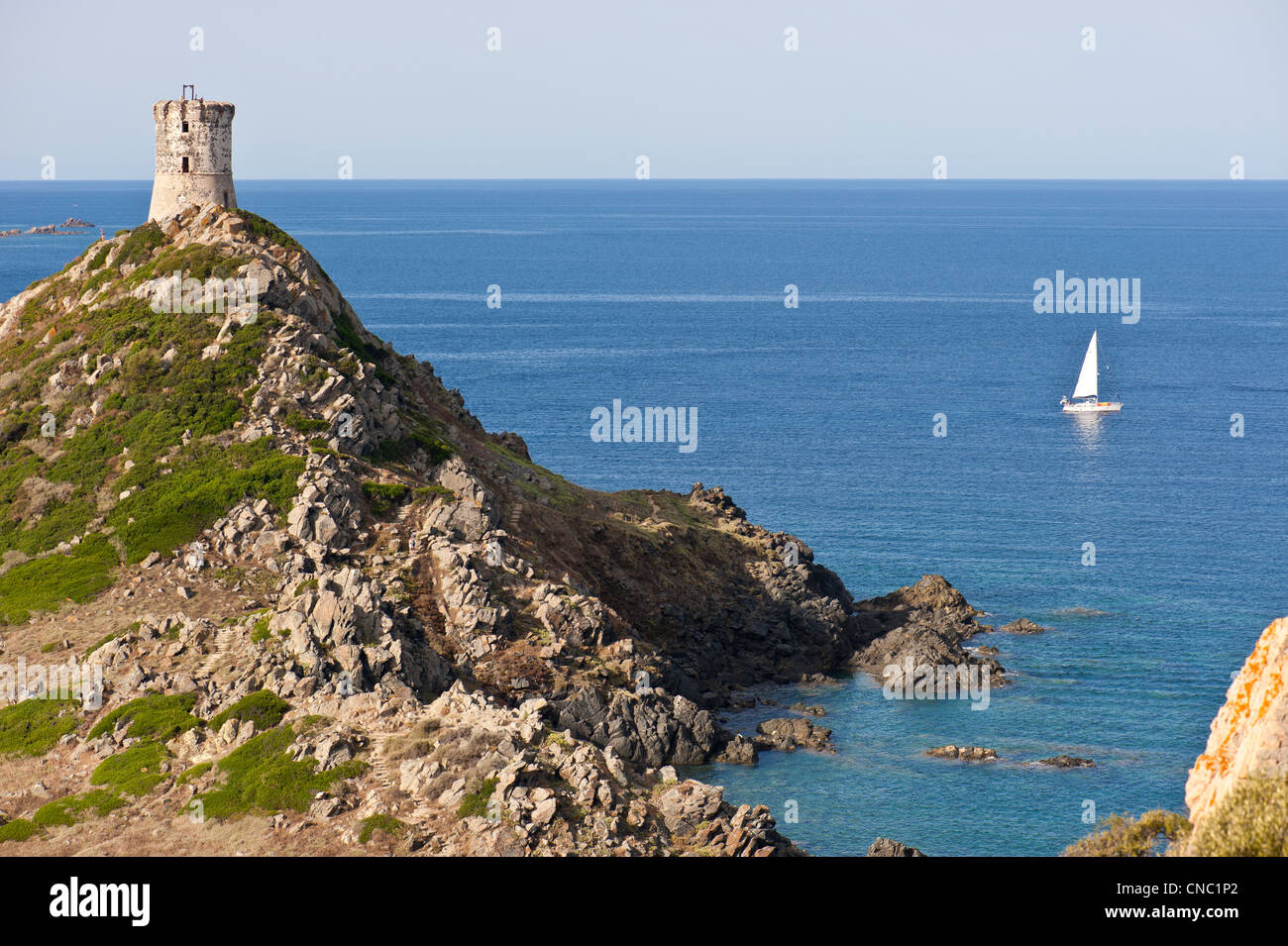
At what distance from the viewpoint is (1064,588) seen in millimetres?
105562

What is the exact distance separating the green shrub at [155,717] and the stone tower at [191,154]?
3829cm

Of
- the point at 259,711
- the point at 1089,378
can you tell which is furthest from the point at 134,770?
the point at 1089,378

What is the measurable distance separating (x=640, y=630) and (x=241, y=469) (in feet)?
82.0

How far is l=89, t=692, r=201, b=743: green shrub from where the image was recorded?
60.2m

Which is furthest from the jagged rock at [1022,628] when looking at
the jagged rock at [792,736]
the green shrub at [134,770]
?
the green shrub at [134,770]

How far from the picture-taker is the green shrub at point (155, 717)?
6025 cm

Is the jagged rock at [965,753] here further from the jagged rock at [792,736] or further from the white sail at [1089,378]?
the white sail at [1089,378]

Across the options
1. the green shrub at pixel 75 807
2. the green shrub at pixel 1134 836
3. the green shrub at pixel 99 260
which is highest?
the green shrub at pixel 99 260

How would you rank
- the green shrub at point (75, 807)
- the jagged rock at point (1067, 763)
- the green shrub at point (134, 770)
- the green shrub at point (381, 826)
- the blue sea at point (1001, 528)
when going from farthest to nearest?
1. the jagged rock at point (1067, 763)
2. the blue sea at point (1001, 528)
3. the green shrub at point (134, 770)
4. the green shrub at point (75, 807)
5. the green shrub at point (381, 826)

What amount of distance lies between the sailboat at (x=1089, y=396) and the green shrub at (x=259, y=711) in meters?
129

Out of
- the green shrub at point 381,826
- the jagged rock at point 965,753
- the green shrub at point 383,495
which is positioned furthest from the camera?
the jagged rock at point 965,753

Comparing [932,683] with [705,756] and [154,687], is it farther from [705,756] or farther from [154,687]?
[154,687]

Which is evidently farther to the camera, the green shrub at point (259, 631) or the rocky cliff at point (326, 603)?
the green shrub at point (259, 631)

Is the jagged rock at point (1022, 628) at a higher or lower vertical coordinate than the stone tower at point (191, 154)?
lower
